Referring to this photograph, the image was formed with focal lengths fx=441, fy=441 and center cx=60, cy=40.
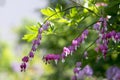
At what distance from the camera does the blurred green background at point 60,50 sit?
3682mm

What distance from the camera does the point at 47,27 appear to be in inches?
136

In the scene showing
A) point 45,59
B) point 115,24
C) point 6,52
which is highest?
point 6,52

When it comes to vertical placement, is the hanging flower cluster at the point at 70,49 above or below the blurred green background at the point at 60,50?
below

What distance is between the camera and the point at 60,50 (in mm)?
12984

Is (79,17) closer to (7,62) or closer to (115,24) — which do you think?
(115,24)

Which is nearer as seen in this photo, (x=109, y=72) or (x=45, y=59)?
(x=45, y=59)

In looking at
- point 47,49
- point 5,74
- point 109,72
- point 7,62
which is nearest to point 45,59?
point 109,72

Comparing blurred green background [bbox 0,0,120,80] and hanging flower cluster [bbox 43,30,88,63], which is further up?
blurred green background [bbox 0,0,120,80]

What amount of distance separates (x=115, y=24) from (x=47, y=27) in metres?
0.60

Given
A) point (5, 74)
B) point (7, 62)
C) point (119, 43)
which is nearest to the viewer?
point (119, 43)

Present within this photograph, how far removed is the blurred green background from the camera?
12.1 feet

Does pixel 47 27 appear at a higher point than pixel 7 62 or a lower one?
lower

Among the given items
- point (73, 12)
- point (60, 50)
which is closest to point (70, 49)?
point (73, 12)

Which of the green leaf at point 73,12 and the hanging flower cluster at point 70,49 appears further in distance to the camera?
the green leaf at point 73,12
